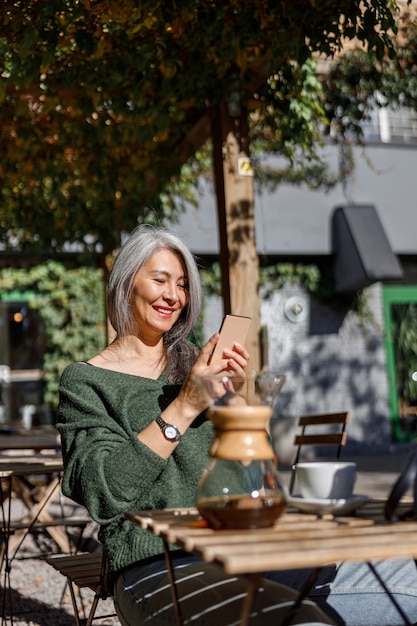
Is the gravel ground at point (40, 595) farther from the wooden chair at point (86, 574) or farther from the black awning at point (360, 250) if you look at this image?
the black awning at point (360, 250)

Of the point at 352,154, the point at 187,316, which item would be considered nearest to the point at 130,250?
the point at 187,316

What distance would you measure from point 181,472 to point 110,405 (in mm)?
275

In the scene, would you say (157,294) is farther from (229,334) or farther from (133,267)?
(229,334)

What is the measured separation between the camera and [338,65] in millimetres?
7918

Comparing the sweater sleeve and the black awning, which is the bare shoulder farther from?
the black awning

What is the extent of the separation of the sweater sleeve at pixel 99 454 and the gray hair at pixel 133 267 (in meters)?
0.26

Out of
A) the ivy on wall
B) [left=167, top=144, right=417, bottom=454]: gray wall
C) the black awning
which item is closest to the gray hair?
the ivy on wall

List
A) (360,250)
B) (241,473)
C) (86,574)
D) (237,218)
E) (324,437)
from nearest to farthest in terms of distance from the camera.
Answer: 1. (241,473)
2. (86,574)
3. (324,437)
4. (237,218)
5. (360,250)

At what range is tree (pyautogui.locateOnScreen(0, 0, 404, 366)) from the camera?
393 centimetres

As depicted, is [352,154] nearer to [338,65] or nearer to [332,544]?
[338,65]

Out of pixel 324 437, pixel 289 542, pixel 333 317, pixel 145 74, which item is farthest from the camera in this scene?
pixel 333 317

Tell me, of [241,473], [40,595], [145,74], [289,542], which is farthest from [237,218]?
[289,542]

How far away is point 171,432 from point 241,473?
0.40m

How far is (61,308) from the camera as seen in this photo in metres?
11.3
